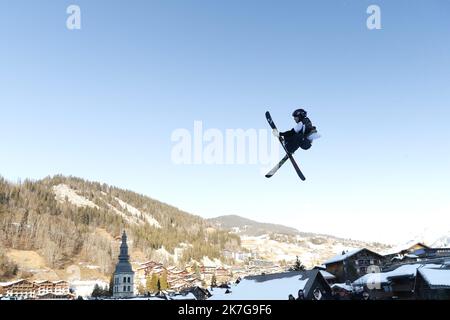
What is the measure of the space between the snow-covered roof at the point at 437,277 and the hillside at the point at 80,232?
92.6m

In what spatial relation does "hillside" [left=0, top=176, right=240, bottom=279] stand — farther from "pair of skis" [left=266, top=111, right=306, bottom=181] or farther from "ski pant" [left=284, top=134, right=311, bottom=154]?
"ski pant" [left=284, top=134, right=311, bottom=154]

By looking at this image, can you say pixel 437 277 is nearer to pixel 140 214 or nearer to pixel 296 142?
pixel 296 142

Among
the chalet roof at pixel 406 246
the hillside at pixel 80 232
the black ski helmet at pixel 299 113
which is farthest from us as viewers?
the hillside at pixel 80 232

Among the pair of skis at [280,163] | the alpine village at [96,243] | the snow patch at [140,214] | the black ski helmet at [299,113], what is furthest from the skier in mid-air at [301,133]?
the snow patch at [140,214]

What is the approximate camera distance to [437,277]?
11.0 metres

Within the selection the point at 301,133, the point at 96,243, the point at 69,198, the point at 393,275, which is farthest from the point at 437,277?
the point at 96,243

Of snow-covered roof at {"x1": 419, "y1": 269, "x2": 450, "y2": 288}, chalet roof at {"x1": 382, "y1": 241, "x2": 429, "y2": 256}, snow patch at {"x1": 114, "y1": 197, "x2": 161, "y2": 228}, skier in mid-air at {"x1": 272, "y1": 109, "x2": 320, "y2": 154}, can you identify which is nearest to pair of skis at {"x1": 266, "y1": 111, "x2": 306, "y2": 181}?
skier in mid-air at {"x1": 272, "y1": 109, "x2": 320, "y2": 154}

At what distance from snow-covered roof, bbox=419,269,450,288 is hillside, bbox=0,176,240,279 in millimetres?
92643

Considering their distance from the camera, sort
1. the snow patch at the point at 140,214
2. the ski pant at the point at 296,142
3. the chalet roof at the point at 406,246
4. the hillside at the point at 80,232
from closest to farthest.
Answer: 1. the ski pant at the point at 296,142
2. the chalet roof at the point at 406,246
3. the hillside at the point at 80,232
4. the snow patch at the point at 140,214

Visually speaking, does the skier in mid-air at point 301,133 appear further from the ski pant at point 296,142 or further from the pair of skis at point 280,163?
the pair of skis at point 280,163

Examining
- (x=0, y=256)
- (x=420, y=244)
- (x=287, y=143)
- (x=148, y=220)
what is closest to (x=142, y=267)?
(x=148, y=220)

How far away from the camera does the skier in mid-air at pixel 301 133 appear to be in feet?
25.8

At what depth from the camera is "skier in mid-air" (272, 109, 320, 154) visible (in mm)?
7866
